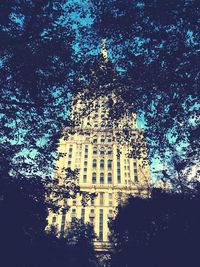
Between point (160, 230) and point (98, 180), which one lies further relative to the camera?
point (98, 180)

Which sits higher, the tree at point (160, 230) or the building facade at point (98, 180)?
the building facade at point (98, 180)

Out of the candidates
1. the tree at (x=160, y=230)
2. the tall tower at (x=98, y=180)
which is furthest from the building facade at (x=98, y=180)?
the tree at (x=160, y=230)

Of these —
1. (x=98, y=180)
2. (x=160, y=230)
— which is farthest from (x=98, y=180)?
(x=160, y=230)

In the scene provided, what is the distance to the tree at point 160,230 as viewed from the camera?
18.5 m

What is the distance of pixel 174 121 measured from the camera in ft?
46.0

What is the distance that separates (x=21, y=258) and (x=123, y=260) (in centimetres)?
1297

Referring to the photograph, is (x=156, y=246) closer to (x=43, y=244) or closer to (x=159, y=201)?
(x=159, y=201)

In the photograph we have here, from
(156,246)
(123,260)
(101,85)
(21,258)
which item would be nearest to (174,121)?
(101,85)

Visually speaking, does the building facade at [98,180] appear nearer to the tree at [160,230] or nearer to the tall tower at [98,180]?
the tall tower at [98,180]

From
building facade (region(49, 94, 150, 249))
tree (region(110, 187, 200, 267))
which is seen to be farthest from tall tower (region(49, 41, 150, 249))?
tree (region(110, 187, 200, 267))

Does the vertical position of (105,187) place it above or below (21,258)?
above

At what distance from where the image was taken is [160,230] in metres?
22.3

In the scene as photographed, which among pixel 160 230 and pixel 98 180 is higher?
pixel 98 180

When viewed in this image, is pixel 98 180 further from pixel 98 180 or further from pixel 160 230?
pixel 160 230
